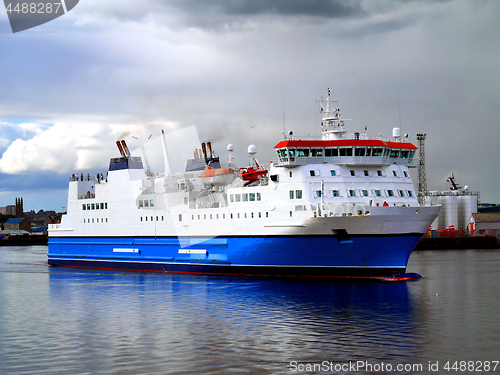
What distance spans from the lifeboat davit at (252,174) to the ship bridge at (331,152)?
2529mm

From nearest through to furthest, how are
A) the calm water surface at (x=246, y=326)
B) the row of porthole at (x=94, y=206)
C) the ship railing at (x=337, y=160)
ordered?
the calm water surface at (x=246, y=326)
the ship railing at (x=337, y=160)
the row of porthole at (x=94, y=206)

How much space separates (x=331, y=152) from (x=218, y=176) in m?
9.50

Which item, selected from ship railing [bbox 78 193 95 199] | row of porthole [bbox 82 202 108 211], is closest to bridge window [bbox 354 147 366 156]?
row of porthole [bbox 82 202 108 211]

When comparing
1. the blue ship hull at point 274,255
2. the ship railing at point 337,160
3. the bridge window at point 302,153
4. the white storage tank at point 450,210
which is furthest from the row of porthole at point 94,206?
the white storage tank at point 450,210

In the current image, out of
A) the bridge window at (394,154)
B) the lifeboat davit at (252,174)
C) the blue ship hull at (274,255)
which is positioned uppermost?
the bridge window at (394,154)

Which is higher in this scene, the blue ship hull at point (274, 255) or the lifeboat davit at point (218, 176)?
the lifeboat davit at point (218, 176)

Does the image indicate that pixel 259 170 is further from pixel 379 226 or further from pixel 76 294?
pixel 76 294

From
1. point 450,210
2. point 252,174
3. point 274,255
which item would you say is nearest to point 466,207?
point 450,210

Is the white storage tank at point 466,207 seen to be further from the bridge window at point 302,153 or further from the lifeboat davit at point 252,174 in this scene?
the bridge window at point 302,153

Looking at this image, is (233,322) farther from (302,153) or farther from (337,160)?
(337,160)

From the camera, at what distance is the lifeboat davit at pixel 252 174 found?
39.7m

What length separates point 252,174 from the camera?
39969 mm

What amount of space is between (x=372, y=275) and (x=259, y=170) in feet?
34.0

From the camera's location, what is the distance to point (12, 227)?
170 m
